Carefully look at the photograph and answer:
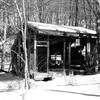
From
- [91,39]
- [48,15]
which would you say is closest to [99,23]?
[91,39]

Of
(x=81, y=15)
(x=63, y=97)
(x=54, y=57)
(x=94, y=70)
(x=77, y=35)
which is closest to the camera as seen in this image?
(x=63, y=97)

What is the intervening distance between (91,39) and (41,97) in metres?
9.27

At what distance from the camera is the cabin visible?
11.7 m

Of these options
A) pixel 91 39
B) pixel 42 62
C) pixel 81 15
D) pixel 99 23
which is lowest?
pixel 42 62

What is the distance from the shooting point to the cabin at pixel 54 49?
38.5 feet

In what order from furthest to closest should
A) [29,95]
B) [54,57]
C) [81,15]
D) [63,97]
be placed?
[81,15] → [54,57] → [29,95] → [63,97]

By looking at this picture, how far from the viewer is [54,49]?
1730 cm

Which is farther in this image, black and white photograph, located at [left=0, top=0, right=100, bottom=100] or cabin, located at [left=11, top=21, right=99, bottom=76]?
cabin, located at [left=11, top=21, right=99, bottom=76]

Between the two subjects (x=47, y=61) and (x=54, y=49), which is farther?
(x=54, y=49)

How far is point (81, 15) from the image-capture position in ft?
99.2

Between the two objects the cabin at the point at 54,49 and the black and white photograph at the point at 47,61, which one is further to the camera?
the cabin at the point at 54,49

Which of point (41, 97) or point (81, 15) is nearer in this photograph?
point (41, 97)

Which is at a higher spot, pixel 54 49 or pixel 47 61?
pixel 54 49

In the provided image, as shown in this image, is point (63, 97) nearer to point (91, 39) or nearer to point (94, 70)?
point (94, 70)
